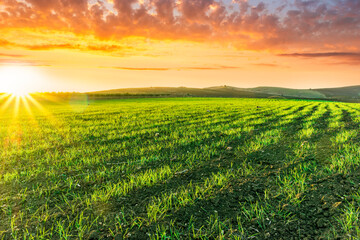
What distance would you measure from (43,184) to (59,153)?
3.21 metres

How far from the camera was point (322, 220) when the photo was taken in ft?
10.6

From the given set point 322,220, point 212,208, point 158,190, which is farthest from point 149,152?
point 322,220

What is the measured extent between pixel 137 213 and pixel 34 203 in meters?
2.31

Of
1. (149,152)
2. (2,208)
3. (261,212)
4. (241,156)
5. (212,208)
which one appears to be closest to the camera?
(261,212)

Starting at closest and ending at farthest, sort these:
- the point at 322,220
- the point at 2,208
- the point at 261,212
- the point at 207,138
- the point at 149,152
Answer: the point at 322,220 < the point at 261,212 < the point at 2,208 < the point at 149,152 < the point at 207,138

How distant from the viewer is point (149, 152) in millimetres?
7598

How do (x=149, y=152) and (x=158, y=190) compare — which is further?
(x=149, y=152)

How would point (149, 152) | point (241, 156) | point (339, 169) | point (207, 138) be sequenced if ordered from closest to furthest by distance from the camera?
point (339, 169), point (241, 156), point (149, 152), point (207, 138)

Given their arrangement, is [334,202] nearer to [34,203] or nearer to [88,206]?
[88,206]

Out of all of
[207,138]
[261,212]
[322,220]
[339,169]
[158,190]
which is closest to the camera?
[322,220]

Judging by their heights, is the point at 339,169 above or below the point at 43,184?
above

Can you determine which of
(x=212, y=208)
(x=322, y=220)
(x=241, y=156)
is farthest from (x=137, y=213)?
(x=241, y=156)

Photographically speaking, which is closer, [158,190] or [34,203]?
[34,203]

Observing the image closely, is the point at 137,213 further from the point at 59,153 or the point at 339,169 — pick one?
the point at 59,153
